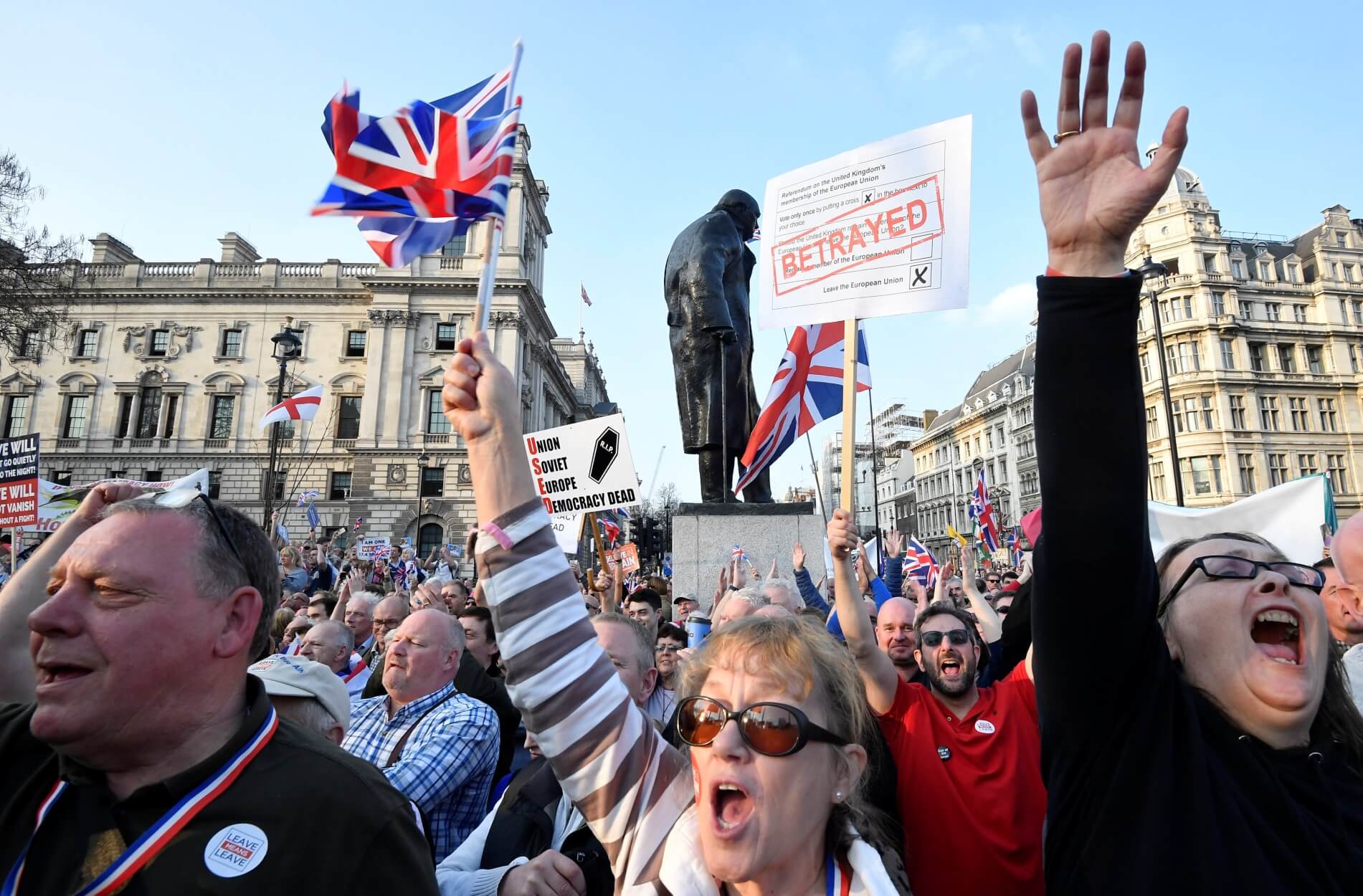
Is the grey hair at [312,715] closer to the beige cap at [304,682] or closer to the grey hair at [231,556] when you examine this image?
the beige cap at [304,682]

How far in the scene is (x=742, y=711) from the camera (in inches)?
66.9

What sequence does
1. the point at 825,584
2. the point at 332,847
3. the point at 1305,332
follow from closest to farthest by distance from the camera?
1. the point at 332,847
2. the point at 825,584
3. the point at 1305,332

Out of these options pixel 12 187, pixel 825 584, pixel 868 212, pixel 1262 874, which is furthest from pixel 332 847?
pixel 12 187

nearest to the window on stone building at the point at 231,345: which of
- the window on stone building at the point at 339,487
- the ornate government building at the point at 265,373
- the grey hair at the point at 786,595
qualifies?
the ornate government building at the point at 265,373

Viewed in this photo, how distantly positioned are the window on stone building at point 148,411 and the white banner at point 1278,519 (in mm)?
53078

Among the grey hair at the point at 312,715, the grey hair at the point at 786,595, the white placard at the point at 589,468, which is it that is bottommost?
the grey hair at the point at 312,715

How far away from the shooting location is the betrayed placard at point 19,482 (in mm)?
9367

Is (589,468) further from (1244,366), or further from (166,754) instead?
(1244,366)

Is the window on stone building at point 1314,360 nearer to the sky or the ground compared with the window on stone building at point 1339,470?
nearer to the sky

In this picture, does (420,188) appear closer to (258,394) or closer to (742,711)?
(742,711)

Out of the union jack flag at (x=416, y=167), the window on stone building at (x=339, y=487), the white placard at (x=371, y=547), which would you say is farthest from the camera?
the window on stone building at (x=339, y=487)

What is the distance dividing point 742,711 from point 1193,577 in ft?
3.36

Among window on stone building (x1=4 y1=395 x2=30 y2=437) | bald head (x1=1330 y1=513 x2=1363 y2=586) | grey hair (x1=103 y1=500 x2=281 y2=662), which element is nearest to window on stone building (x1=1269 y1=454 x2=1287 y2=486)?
bald head (x1=1330 y1=513 x2=1363 y2=586)

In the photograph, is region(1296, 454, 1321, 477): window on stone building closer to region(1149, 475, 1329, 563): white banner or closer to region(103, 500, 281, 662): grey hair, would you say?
region(1149, 475, 1329, 563): white banner
